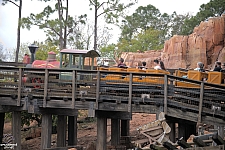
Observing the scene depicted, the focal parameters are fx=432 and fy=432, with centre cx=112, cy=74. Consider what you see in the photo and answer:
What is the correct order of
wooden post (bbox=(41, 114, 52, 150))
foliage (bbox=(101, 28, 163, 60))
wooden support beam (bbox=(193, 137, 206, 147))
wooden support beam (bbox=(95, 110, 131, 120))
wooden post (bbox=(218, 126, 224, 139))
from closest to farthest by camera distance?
wooden support beam (bbox=(193, 137, 206, 147)) → wooden post (bbox=(218, 126, 224, 139)) → wooden support beam (bbox=(95, 110, 131, 120)) → wooden post (bbox=(41, 114, 52, 150)) → foliage (bbox=(101, 28, 163, 60))

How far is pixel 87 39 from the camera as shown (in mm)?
45438

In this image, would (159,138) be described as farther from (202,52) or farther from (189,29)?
(189,29)

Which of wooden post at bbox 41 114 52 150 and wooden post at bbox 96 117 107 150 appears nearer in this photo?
wooden post at bbox 96 117 107 150

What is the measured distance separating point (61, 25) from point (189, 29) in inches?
732

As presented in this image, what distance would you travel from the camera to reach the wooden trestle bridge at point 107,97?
12516mm

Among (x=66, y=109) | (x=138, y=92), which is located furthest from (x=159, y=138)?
(x=66, y=109)

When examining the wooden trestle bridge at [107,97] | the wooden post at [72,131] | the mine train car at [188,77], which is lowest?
the wooden post at [72,131]

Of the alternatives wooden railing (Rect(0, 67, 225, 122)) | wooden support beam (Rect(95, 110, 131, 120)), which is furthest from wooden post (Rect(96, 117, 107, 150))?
wooden railing (Rect(0, 67, 225, 122))

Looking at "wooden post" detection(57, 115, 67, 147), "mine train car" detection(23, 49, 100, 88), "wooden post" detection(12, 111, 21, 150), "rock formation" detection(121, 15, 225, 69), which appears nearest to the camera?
"wooden post" detection(12, 111, 21, 150)

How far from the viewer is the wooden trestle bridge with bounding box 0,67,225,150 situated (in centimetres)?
1252

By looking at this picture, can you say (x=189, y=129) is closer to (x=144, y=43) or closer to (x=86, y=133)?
(x=86, y=133)

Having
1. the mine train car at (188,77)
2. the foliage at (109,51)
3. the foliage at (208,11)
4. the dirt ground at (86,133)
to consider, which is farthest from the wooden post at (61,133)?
the foliage at (109,51)

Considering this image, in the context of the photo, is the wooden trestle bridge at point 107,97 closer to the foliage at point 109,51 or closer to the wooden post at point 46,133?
the wooden post at point 46,133

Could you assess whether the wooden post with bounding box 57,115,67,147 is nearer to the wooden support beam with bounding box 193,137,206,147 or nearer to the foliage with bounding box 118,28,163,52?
the wooden support beam with bounding box 193,137,206,147
